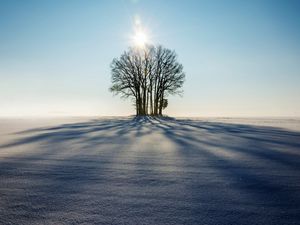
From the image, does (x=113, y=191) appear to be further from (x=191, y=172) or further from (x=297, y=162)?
(x=297, y=162)

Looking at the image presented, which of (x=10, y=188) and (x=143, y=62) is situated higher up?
(x=143, y=62)

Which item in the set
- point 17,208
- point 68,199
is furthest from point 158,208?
point 17,208

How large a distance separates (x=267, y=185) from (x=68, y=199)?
8.19 feet

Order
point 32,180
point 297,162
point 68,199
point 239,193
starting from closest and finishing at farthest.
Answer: point 68,199 < point 239,193 < point 32,180 < point 297,162

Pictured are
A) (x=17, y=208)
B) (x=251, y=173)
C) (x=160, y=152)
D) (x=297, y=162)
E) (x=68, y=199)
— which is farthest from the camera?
(x=160, y=152)

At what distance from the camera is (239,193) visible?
274cm

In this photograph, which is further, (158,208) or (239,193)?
(239,193)

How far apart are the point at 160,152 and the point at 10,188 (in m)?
3.33

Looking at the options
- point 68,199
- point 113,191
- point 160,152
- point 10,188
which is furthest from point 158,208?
point 160,152

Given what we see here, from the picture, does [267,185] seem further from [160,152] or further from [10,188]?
[10,188]

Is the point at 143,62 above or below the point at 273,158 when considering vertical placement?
above

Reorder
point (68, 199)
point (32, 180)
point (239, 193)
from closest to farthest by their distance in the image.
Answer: point (68, 199), point (239, 193), point (32, 180)

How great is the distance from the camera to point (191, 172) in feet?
12.2

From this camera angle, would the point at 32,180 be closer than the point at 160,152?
Yes
